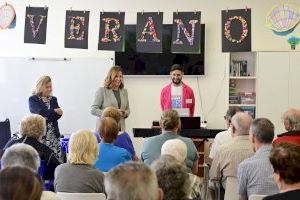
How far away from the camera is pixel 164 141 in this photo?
163 inches

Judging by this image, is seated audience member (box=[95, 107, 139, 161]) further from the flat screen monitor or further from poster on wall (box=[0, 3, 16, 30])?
poster on wall (box=[0, 3, 16, 30])

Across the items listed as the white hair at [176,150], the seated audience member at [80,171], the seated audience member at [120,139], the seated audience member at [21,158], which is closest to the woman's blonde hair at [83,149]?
the seated audience member at [80,171]

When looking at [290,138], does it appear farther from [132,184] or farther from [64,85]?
[64,85]

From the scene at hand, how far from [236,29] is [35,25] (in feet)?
8.82

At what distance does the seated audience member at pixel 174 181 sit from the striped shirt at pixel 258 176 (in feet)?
3.58

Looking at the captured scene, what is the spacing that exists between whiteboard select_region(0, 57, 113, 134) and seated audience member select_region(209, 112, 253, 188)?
375cm

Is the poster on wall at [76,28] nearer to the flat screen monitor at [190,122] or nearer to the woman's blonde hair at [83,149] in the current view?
the flat screen monitor at [190,122]

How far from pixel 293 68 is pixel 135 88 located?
2499mm

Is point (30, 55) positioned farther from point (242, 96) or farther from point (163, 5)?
point (242, 96)

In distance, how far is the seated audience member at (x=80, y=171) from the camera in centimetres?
323

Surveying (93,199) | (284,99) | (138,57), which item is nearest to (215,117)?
(284,99)

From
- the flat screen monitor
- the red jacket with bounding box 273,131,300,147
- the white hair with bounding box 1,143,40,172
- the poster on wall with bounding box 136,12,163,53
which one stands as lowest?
the white hair with bounding box 1,143,40,172

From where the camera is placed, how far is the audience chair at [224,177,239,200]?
375 centimetres

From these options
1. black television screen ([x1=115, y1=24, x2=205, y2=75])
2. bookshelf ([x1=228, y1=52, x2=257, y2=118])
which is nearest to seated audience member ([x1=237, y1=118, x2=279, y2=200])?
bookshelf ([x1=228, y1=52, x2=257, y2=118])
